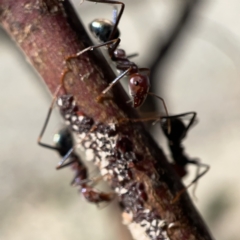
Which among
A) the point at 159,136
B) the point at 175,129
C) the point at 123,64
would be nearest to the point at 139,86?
the point at 123,64

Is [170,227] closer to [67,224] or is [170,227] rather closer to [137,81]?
[137,81]

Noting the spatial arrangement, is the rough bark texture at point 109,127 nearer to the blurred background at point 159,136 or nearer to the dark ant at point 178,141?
the dark ant at point 178,141

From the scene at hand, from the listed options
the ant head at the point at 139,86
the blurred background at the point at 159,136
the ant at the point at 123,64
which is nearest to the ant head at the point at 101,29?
the ant at the point at 123,64

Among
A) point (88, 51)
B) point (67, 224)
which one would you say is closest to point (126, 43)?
point (67, 224)

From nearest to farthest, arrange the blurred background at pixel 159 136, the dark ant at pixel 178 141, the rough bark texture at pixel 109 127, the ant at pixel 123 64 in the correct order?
the rough bark texture at pixel 109 127 < the ant at pixel 123 64 < the dark ant at pixel 178 141 < the blurred background at pixel 159 136

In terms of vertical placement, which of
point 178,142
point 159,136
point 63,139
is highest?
point 63,139

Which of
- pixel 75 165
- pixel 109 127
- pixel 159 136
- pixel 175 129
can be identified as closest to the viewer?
pixel 109 127

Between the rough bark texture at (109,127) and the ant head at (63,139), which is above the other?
the rough bark texture at (109,127)

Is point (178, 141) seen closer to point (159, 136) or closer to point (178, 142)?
point (178, 142)
